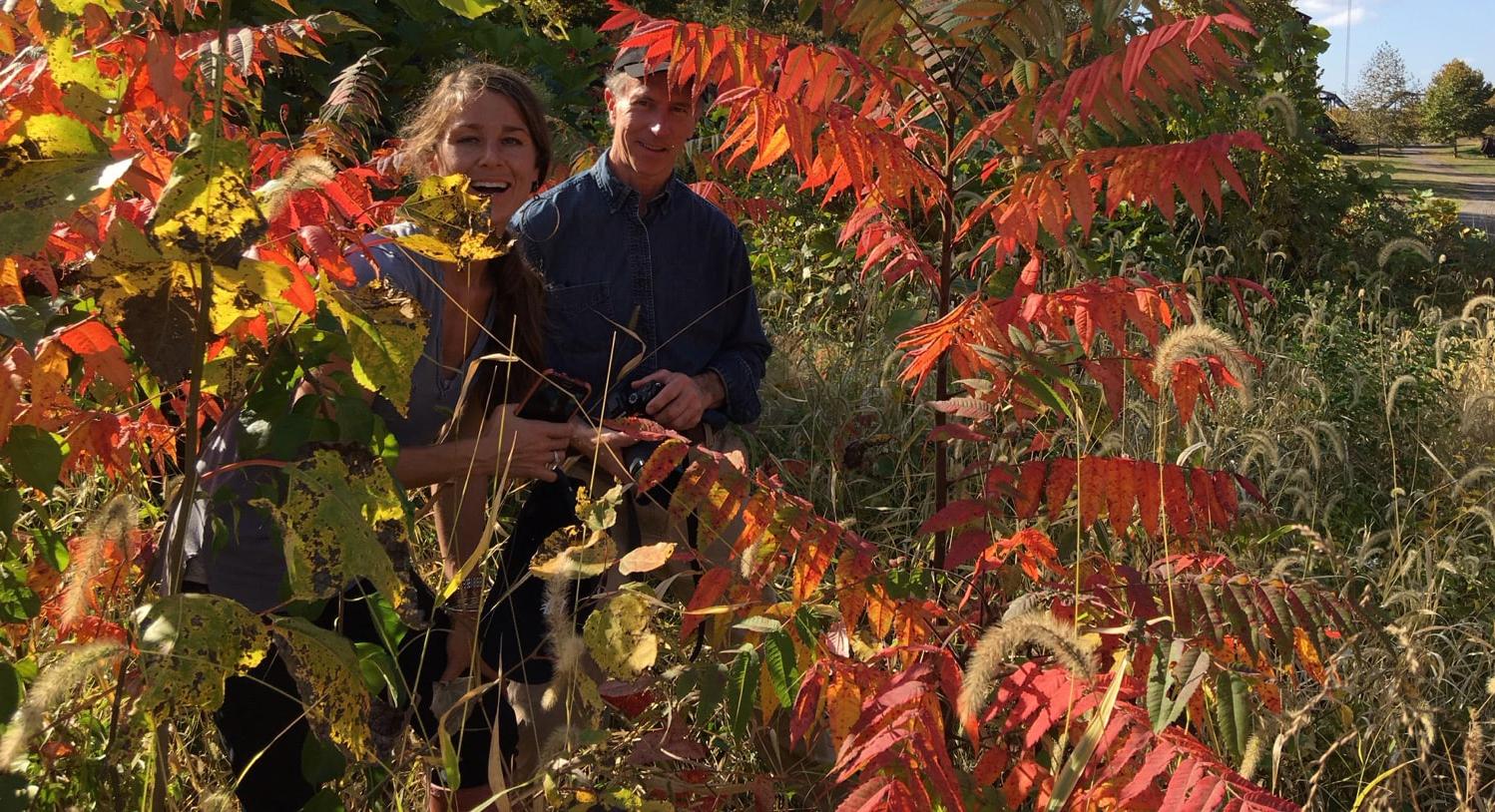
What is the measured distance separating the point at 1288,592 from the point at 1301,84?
24.2ft

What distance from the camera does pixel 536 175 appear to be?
2.98 metres

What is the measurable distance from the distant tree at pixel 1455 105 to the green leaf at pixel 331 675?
41.3m

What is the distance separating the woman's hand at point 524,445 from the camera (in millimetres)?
2309

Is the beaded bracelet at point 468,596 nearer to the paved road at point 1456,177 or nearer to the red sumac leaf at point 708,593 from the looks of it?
the red sumac leaf at point 708,593

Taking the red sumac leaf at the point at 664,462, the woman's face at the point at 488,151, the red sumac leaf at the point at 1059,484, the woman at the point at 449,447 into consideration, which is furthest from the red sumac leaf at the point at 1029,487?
the woman's face at the point at 488,151

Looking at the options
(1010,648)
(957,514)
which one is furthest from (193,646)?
(957,514)

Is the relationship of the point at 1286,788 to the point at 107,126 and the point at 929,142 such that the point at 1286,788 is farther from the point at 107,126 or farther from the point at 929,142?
the point at 107,126

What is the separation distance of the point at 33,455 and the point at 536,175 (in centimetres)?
157

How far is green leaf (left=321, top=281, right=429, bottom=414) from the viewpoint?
1508 mm

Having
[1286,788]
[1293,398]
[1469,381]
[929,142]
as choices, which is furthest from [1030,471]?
[1469,381]

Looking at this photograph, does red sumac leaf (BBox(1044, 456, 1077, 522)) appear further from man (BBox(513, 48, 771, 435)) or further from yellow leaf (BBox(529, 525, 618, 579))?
man (BBox(513, 48, 771, 435))

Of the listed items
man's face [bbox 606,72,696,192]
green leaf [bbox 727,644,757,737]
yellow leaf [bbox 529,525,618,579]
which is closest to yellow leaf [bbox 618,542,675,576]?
yellow leaf [bbox 529,525,618,579]

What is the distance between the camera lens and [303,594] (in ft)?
4.48

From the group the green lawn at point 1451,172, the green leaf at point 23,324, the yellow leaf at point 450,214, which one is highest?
the yellow leaf at point 450,214
